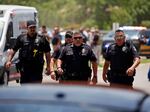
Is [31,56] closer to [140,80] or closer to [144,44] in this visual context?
[140,80]

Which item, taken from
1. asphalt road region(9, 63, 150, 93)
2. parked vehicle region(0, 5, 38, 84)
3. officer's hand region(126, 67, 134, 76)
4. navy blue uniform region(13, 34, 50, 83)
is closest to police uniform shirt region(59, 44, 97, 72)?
officer's hand region(126, 67, 134, 76)

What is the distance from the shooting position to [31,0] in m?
35.9

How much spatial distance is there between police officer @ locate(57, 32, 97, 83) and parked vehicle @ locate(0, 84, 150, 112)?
6392 mm

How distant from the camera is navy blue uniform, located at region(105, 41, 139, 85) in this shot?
11.5m

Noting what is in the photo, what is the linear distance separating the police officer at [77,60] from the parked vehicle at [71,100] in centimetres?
639


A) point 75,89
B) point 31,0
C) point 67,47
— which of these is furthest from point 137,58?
point 31,0

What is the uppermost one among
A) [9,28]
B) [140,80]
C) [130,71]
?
[9,28]

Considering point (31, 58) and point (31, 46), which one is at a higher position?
point (31, 46)

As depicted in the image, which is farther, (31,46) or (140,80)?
(140,80)

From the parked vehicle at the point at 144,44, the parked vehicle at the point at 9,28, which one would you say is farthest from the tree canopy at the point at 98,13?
the parked vehicle at the point at 9,28

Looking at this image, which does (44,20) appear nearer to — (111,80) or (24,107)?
(111,80)

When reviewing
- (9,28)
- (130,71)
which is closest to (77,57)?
(130,71)

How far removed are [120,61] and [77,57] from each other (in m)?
0.73

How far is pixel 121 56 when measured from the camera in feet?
37.6
